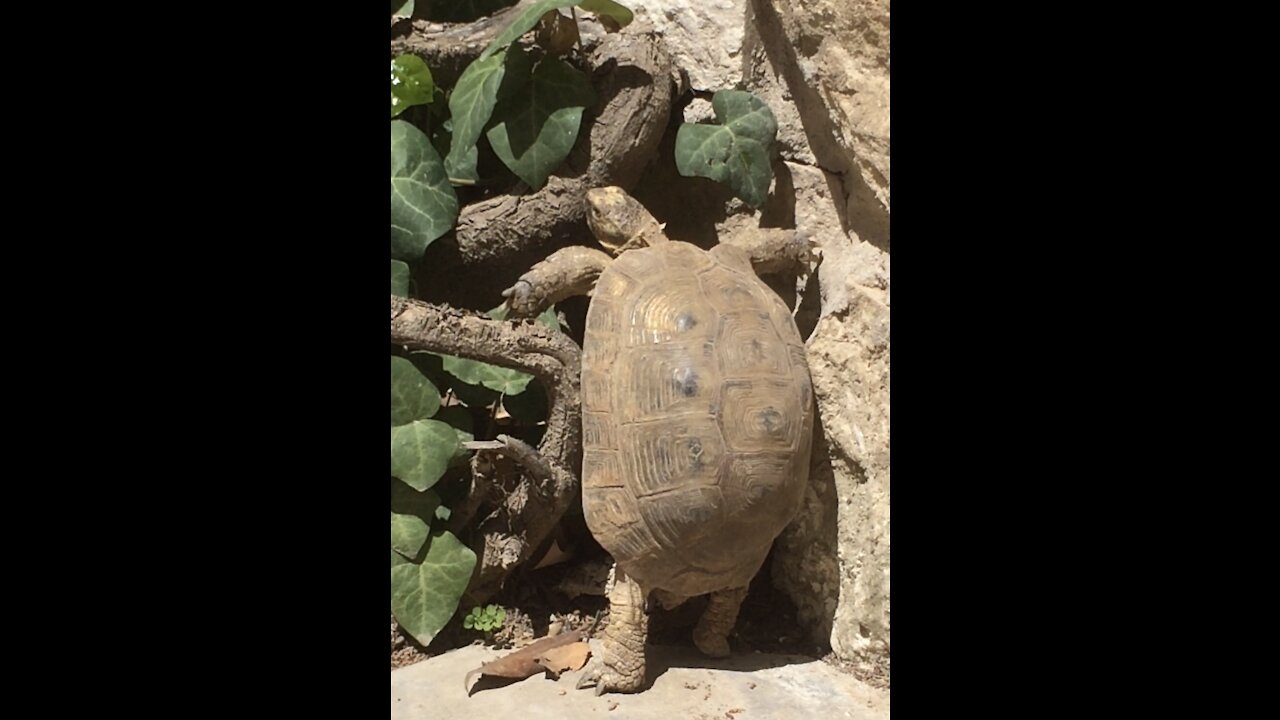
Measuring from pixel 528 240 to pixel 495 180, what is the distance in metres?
0.20

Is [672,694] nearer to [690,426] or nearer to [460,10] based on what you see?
[690,426]

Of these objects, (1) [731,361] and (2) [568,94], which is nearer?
(1) [731,361]

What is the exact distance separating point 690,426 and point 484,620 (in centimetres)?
73

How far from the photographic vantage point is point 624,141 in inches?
101

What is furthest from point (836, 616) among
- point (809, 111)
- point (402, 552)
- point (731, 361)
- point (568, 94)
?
point (568, 94)

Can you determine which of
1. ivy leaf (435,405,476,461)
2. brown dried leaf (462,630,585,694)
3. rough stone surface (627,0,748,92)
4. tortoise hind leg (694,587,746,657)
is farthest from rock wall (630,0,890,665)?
ivy leaf (435,405,476,461)

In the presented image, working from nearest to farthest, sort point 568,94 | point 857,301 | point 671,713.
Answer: point 671,713
point 857,301
point 568,94

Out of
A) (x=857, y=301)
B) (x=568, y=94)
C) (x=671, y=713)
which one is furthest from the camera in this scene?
(x=568, y=94)

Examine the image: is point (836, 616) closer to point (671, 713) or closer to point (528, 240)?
point (671, 713)

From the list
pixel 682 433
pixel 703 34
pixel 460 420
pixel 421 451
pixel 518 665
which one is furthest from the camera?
pixel 703 34

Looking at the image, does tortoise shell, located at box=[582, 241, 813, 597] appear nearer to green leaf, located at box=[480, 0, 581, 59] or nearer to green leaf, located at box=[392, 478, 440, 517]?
green leaf, located at box=[392, 478, 440, 517]

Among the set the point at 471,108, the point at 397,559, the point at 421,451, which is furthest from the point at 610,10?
the point at 397,559

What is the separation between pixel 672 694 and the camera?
7.27 ft

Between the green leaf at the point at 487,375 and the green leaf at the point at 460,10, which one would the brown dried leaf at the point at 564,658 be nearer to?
the green leaf at the point at 487,375
